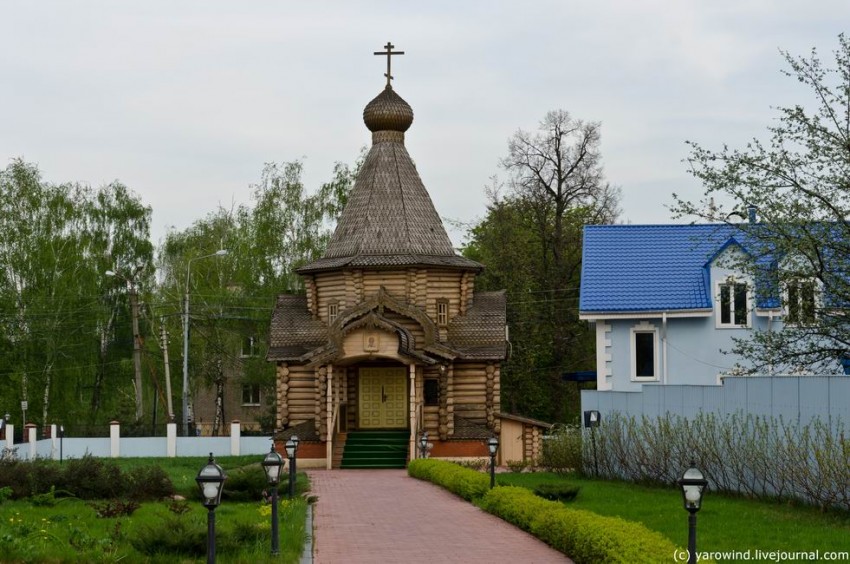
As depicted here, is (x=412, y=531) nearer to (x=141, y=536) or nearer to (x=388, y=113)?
(x=141, y=536)

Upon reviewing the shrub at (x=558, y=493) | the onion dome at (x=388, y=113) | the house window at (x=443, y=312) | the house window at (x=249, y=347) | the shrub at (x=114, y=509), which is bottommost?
the shrub at (x=114, y=509)

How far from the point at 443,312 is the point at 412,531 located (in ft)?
66.0

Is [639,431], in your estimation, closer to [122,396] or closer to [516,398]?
[516,398]

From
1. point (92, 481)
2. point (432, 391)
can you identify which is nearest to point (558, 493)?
point (92, 481)

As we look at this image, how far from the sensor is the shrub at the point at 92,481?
72.1 feet

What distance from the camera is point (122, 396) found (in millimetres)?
58719

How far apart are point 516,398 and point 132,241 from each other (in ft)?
60.1

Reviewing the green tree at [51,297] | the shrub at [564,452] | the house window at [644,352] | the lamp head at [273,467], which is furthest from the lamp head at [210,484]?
the green tree at [51,297]

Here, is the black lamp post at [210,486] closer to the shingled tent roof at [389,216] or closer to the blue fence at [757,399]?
the blue fence at [757,399]

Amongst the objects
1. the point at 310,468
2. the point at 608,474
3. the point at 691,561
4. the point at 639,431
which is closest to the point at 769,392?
the point at 639,431

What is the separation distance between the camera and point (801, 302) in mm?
20547

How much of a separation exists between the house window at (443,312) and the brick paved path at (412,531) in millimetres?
12050

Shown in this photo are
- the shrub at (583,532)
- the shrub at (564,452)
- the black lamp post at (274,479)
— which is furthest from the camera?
the shrub at (564,452)

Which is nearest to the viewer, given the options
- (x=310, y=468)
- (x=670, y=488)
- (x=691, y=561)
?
(x=691, y=561)
